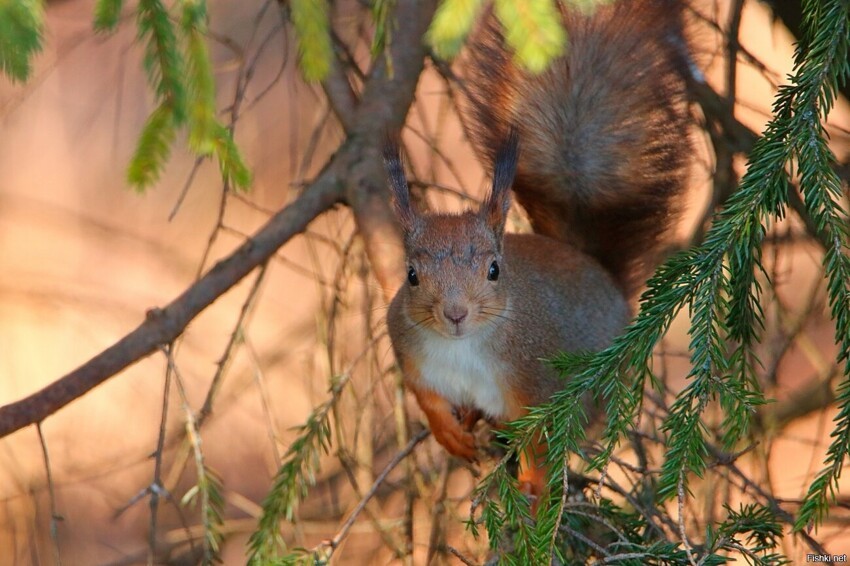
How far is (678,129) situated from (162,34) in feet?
3.05

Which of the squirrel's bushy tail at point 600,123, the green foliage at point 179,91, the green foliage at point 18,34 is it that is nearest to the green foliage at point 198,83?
the green foliage at point 179,91

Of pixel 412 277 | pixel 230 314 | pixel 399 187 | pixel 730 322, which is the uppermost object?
pixel 230 314

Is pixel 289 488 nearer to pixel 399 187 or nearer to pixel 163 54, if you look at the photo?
pixel 399 187

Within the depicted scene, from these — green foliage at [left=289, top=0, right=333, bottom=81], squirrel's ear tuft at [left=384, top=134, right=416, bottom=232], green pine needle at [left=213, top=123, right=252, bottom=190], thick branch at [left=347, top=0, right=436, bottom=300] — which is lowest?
A: green pine needle at [left=213, top=123, right=252, bottom=190]

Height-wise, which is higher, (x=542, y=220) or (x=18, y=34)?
(x=542, y=220)

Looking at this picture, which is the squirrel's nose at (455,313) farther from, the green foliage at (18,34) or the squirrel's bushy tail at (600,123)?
the green foliage at (18,34)

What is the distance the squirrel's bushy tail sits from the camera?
1.54 meters

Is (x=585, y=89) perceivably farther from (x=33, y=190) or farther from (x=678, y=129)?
(x=33, y=190)

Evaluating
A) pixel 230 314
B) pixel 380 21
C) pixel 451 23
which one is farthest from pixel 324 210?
pixel 230 314

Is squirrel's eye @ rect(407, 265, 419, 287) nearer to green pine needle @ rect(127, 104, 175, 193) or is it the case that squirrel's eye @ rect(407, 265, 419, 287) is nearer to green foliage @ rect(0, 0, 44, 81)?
green pine needle @ rect(127, 104, 175, 193)

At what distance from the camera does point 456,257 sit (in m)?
1.39

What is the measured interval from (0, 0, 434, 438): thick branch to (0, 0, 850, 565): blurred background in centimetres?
8

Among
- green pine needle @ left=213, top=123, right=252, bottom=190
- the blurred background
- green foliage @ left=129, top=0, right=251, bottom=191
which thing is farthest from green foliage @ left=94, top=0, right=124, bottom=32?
the blurred background

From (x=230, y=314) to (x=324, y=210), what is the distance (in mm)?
1938
